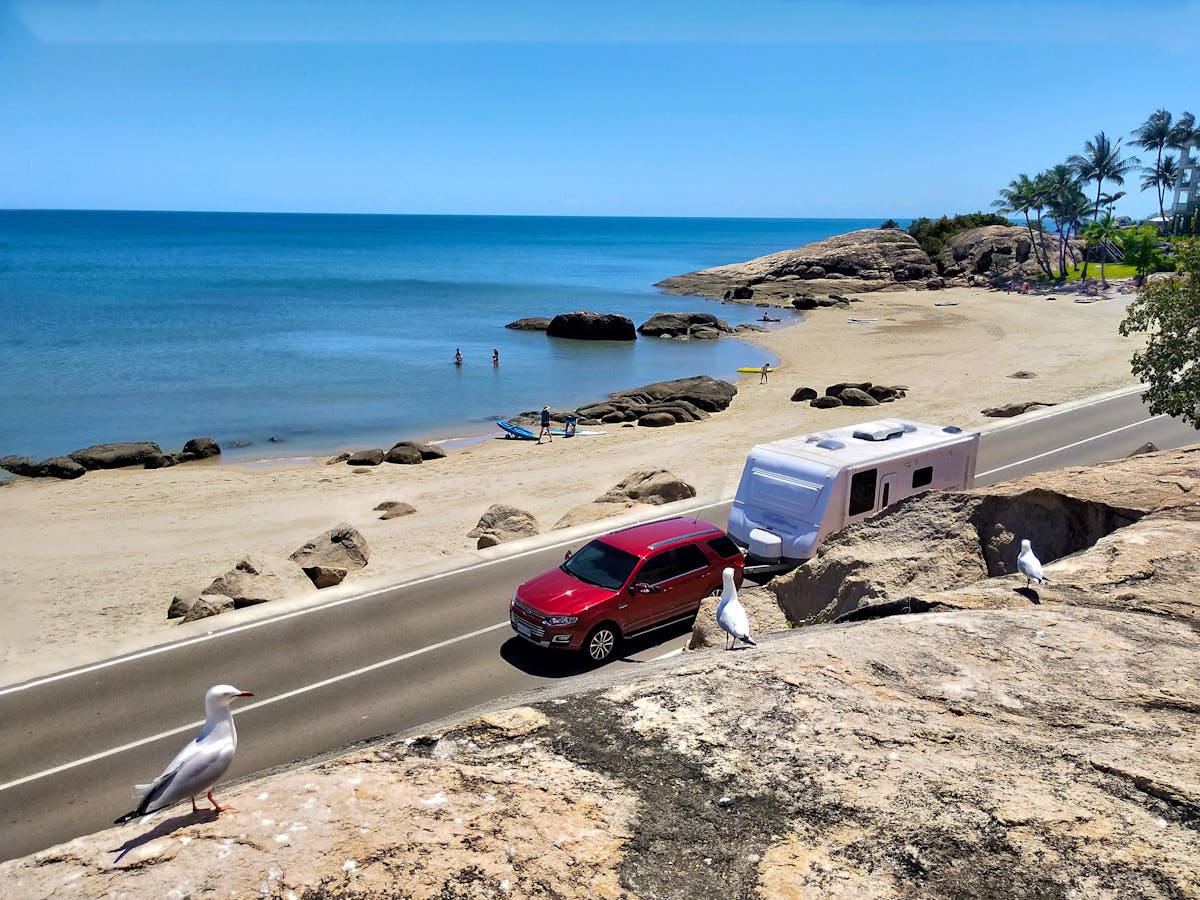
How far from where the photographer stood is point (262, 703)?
12203mm

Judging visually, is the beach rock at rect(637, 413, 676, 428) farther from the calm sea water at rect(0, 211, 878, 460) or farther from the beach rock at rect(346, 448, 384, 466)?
the beach rock at rect(346, 448, 384, 466)

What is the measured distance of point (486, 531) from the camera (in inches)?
764

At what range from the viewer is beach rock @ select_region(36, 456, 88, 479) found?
32094 mm

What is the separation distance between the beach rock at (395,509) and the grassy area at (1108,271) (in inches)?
3381

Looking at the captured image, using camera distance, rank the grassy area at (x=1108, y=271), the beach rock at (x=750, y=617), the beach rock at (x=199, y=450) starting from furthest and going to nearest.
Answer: the grassy area at (x=1108, y=271)
the beach rock at (x=199, y=450)
the beach rock at (x=750, y=617)

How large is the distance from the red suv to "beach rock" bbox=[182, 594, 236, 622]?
16.5 ft

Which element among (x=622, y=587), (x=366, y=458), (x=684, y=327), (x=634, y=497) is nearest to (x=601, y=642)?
(x=622, y=587)

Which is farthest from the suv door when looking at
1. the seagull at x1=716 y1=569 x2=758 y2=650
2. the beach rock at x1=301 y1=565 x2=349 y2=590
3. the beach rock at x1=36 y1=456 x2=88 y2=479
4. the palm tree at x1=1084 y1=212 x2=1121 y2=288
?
the palm tree at x1=1084 y1=212 x2=1121 y2=288

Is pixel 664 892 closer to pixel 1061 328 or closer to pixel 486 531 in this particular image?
pixel 486 531

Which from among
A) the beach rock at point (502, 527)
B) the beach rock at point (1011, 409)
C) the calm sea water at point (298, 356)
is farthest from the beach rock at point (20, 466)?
the beach rock at point (1011, 409)

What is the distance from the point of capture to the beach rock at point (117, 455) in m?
33.0

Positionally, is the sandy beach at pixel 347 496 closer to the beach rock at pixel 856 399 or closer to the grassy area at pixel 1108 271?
the beach rock at pixel 856 399

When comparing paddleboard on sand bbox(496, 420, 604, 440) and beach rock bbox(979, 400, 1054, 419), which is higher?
beach rock bbox(979, 400, 1054, 419)

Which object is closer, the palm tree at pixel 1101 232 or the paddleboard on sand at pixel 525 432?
the paddleboard on sand at pixel 525 432
